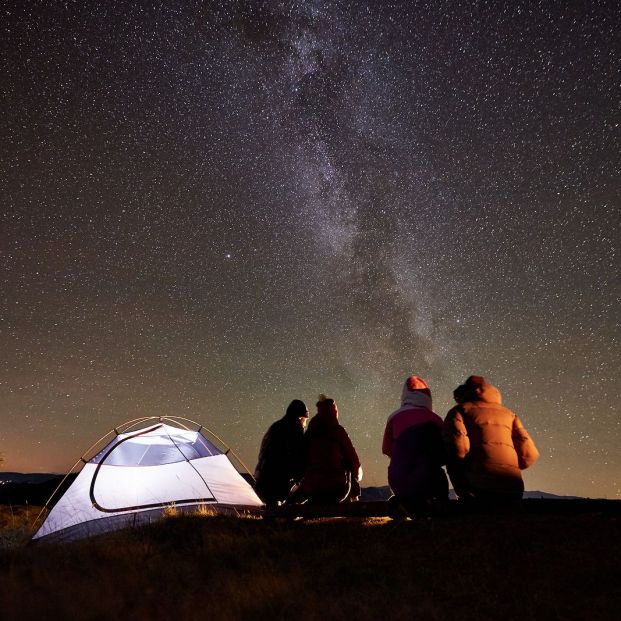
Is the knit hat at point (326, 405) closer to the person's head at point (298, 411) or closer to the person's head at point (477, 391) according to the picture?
the person's head at point (298, 411)

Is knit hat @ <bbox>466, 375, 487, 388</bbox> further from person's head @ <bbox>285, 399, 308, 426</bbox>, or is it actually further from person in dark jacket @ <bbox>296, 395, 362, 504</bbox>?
person's head @ <bbox>285, 399, 308, 426</bbox>

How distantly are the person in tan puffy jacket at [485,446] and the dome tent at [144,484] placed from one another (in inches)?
169

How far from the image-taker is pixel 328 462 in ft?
24.4

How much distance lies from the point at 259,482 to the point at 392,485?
214 centimetres

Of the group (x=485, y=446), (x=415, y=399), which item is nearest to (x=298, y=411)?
(x=415, y=399)

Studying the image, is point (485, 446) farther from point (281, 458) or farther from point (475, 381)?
point (281, 458)

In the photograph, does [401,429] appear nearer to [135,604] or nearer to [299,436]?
[299,436]

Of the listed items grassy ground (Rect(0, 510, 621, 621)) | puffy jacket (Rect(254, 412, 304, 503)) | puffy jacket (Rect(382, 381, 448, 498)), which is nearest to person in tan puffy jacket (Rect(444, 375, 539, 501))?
puffy jacket (Rect(382, 381, 448, 498))

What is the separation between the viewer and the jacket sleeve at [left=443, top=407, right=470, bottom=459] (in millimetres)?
5953

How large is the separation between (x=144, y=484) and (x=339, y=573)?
15.7 feet

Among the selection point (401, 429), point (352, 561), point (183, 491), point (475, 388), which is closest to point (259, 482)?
point (183, 491)

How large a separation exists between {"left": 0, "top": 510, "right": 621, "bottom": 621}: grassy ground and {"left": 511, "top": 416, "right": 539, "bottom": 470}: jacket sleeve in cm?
65

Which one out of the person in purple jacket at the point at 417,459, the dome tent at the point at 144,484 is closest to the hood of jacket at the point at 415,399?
the person in purple jacket at the point at 417,459

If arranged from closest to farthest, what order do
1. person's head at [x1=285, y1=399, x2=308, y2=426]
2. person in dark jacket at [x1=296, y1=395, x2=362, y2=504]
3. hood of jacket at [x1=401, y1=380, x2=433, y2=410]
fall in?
1. hood of jacket at [x1=401, y1=380, x2=433, y2=410]
2. person in dark jacket at [x1=296, y1=395, x2=362, y2=504]
3. person's head at [x1=285, y1=399, x2=308, y2=426]
